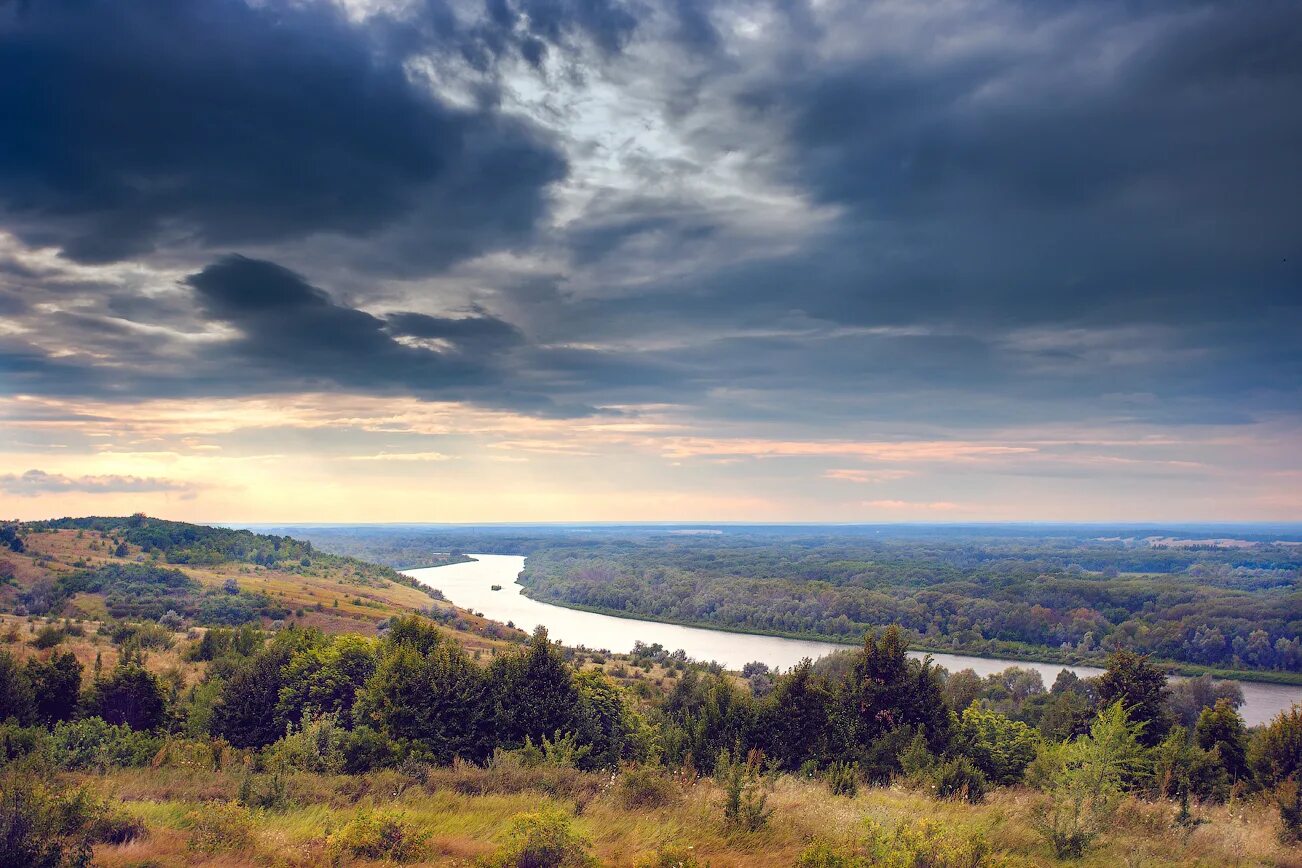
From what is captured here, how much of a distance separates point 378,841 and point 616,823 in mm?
3670

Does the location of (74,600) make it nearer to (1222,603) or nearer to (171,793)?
(171,793)

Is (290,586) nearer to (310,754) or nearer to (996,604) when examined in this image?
(310,754)

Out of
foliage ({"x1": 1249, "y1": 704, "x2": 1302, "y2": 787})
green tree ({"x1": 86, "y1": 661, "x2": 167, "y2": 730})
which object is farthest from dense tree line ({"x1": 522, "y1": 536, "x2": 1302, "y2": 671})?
green tree ({"x1": 86, "y1": 661, "x2": 167, "y2": 730})

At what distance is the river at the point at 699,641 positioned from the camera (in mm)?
79875

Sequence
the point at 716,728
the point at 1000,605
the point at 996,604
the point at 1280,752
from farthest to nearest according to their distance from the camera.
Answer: the point at 996,604
the point at 1000,605
the point at 716,728
the point at 1280,752

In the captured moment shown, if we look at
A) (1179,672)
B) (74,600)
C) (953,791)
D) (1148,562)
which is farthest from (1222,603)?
(74,600)

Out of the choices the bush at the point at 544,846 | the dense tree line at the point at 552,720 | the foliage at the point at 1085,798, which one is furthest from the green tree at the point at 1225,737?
the bush at the point at 544,846

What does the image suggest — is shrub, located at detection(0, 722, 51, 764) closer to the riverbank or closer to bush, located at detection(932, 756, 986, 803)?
bush, located at detection(932, 756, 986, 803)

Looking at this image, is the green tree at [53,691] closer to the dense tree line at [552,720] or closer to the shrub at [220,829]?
the dense tree line at [552,720]

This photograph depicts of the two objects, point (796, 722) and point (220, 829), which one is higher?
point (220, 829)

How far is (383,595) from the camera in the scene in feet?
368

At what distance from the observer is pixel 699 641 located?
358 feet

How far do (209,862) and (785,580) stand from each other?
5796 inches

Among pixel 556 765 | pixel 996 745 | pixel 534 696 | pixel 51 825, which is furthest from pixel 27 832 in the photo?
pixel 996 745
